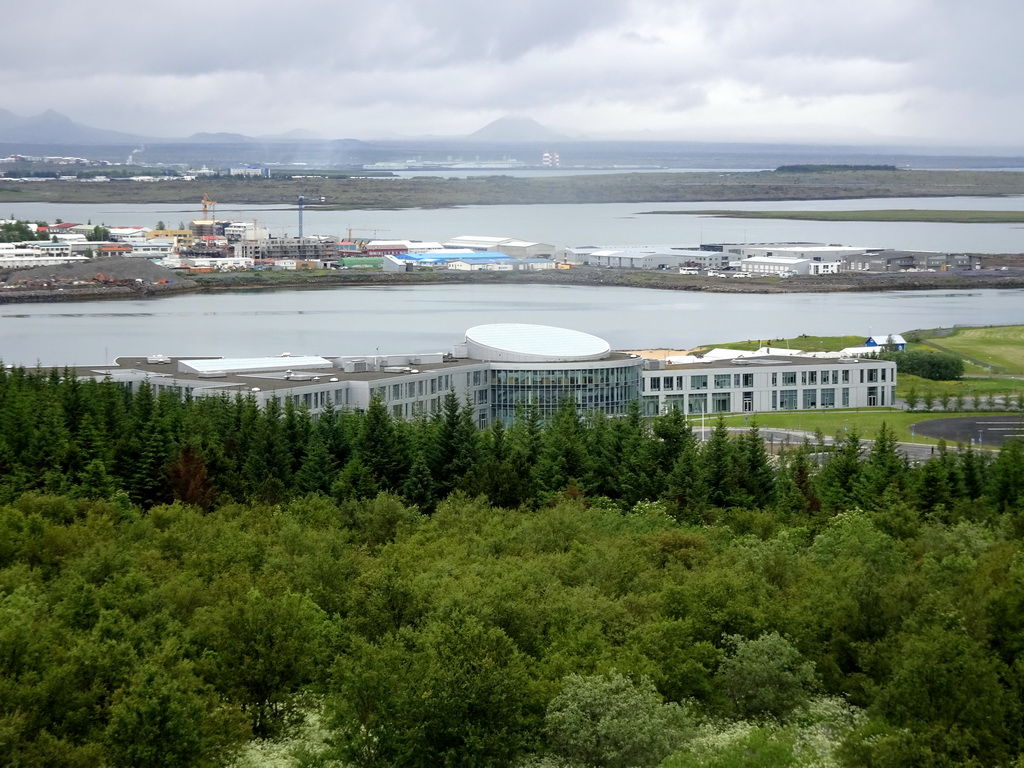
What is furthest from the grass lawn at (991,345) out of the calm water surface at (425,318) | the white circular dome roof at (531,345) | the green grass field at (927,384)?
the white circular dome roof at (531,345)

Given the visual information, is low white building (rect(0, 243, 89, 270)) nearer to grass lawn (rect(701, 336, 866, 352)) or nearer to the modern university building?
grass lawn (rect(701, 336, 866, 352))

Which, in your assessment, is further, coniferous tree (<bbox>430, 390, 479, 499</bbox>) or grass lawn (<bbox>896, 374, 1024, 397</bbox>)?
grass lawn (<bbox>896, 374, 1024, 397</bbox>)

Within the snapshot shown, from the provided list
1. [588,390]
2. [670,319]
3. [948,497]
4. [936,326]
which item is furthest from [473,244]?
[948,497]

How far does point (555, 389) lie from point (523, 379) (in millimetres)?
459

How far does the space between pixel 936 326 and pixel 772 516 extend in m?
23.0

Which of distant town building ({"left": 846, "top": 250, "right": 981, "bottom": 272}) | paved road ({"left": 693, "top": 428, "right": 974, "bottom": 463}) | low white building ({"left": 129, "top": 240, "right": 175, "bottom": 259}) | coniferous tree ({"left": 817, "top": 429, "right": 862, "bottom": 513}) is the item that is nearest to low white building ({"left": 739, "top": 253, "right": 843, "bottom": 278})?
distant town building ({"left": 846, "top": 250, "right": 981, "bottom": 272})

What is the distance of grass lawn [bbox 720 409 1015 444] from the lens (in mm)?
19234

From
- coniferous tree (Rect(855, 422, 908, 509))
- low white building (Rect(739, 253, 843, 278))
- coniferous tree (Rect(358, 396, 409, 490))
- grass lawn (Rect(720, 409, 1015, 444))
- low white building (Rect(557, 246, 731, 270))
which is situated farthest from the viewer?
low white building (Rect(557, 246, 731, 270))

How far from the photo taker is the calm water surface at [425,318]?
29234 millimetres

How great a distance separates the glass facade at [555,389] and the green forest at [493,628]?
6853 mm

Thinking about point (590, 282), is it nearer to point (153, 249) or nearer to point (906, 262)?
point (906, 262)

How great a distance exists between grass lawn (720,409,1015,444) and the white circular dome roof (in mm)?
1835

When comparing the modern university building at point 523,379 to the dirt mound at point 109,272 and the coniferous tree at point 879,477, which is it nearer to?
the coniferous tree at point 879,477

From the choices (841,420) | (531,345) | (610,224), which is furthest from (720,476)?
(610,224)
